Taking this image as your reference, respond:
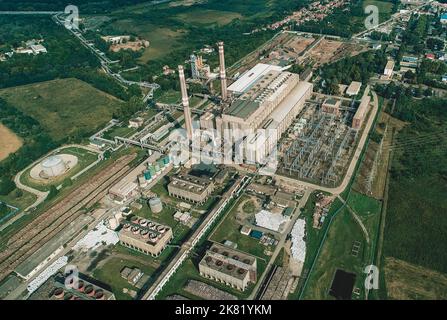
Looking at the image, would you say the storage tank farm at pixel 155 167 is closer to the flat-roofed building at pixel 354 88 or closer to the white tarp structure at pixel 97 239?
the white tarp structure at pixel 97 239

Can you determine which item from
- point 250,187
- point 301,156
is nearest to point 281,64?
point 301,156

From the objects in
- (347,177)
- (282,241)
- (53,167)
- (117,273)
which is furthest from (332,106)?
(53,167)

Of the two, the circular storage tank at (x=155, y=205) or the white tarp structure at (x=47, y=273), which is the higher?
the circular storage tank at (x=155, y=205)

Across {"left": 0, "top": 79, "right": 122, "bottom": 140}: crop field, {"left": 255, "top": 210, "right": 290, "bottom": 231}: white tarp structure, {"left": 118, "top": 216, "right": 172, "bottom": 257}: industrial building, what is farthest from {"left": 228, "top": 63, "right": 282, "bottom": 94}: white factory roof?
{"left": 118, "top": 216, "right": 172, "bottom": 257}: industrial building

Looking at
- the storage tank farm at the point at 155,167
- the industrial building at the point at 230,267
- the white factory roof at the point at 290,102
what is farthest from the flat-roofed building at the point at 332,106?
the industrial building at the point at 230,267

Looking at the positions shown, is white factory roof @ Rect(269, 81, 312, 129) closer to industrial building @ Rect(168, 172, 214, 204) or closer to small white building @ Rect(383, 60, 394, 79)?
industrial building @ Rect(168, 172, 214, 204)
